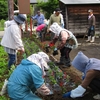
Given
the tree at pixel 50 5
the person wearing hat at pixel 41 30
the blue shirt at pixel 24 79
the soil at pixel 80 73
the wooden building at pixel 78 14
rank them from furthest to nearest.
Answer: the tree at pixel 50 5 < the wooden building at pixel 78 14 < the person wearing hat at pixel 41 30 < the soil at pixel 80 73 < the blue shirt at pixel 24 79

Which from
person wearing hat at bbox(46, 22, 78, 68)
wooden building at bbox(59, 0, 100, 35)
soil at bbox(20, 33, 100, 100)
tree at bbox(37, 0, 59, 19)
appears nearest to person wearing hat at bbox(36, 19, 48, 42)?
soil at bbox(20, 33, 100, 100)

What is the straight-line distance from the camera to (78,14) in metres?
13.8

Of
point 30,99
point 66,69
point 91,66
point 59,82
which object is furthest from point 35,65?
point 66,69

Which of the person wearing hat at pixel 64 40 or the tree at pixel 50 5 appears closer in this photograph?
the person wearing hat at pixel 64 40

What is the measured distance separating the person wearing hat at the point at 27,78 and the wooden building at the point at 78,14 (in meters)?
10.0

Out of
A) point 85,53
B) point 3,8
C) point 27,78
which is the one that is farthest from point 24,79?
point 3,8

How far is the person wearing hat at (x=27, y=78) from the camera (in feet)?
12.0

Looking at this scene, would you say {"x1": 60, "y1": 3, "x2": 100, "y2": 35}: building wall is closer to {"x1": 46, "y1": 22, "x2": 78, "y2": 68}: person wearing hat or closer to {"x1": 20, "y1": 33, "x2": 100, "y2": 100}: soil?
{"x1": 20, "y1": 33, "x2": 100, "y2": 100}: soil

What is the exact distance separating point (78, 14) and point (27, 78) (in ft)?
34.7

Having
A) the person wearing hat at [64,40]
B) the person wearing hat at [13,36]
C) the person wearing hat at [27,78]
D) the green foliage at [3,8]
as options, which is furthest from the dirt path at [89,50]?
the green foliage at [3,8]

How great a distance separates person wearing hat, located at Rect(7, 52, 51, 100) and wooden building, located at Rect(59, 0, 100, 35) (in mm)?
10012

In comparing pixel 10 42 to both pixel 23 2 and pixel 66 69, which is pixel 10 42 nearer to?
pixel 66 69

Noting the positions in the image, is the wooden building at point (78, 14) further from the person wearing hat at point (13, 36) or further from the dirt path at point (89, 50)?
the person wearing hat at point (13, 36)

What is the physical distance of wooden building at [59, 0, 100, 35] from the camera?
1362cm
